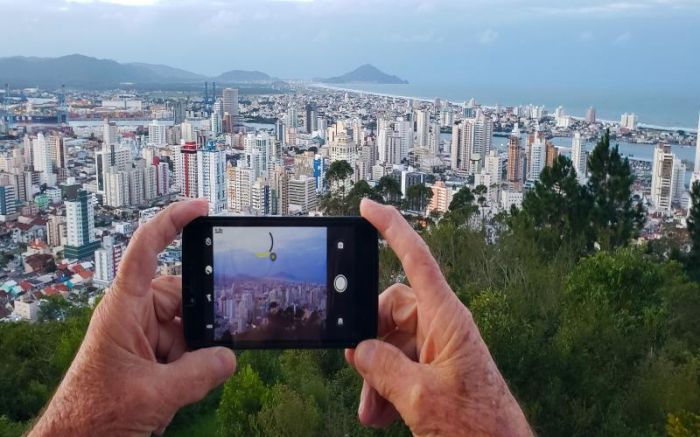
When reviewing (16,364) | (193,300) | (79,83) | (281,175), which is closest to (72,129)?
(79,83)

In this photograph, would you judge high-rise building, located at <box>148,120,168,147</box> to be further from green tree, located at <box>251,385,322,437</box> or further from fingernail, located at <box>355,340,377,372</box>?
fingernail, located at <box>355,340,377,372</box>

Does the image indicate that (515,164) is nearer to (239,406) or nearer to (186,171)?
(186,171)

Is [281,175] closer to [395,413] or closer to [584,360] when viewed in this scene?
[584,360]

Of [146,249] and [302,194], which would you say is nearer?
[146,249]

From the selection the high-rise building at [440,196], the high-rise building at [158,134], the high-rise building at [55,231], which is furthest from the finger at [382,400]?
the high-rise building at [158,134]

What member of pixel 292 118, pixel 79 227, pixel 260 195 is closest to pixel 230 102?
pixel 292 118

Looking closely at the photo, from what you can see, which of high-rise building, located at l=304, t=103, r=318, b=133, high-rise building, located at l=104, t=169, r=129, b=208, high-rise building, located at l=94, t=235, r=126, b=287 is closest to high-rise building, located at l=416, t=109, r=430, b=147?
high-rise building, located at l=304, t=103, r=318, b=133
